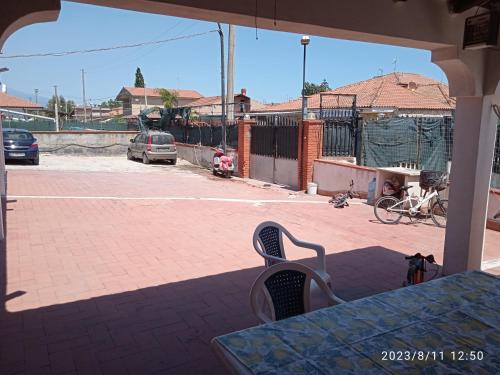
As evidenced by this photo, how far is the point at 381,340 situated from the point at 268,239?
5.67ft

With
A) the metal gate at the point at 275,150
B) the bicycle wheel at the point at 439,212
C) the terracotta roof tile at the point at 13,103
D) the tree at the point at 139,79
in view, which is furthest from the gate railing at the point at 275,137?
the tree at the point at 139,79

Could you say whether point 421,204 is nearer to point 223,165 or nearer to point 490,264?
point 490,264

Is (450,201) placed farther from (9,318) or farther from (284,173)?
(284,173)

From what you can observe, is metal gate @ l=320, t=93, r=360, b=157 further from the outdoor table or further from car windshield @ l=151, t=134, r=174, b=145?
the outdoor table

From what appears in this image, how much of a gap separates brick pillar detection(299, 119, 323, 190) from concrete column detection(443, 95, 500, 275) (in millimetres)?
6758

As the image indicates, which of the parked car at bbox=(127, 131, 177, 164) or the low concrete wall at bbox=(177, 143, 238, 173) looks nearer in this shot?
the low concrete wall at bbox=(177, 143, 238, 173)

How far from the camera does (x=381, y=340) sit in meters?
1.86

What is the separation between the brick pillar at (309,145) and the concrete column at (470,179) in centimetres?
676

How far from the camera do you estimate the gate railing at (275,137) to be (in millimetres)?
12281

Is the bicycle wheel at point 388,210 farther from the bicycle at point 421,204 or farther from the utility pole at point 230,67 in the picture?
the utility pole at point 230,67

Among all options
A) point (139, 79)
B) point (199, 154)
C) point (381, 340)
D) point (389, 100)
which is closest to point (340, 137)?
point (199, 154)

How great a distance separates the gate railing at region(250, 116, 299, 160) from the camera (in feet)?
40.3

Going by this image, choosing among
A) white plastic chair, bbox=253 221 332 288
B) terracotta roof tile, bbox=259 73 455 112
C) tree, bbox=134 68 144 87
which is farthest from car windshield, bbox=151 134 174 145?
tree, bbox=134 68 144 87

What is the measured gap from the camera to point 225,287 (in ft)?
14.5
